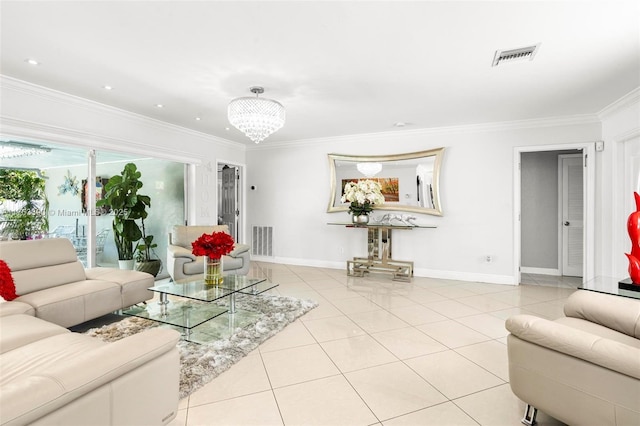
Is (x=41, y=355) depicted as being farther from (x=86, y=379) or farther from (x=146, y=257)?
(x=146, y=257)

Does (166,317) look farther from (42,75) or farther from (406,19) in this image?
(406,19)

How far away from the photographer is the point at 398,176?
5.58 meters

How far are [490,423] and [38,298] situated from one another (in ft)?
11.2

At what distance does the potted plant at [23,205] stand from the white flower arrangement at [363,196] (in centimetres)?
419

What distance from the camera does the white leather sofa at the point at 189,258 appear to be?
4.12 m

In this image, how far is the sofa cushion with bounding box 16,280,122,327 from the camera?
102 inches

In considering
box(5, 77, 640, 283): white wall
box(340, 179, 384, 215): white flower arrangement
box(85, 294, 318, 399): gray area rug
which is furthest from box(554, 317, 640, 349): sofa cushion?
box(340, 179, 384, 215): white flower arrangement

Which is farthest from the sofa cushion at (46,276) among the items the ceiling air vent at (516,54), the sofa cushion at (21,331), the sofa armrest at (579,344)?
the ceiling air vent at (516,54)

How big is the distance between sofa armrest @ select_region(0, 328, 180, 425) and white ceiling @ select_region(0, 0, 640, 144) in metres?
2.07

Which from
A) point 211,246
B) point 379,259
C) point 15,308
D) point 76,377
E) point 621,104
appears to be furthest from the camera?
point 379,259

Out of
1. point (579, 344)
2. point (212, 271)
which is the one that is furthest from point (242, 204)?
point (579, 344)

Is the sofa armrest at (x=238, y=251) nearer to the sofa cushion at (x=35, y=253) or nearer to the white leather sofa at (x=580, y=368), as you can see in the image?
the sofa cushion at (x=35, y=253)

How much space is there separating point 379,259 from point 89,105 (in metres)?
4.73

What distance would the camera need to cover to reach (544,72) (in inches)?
121
